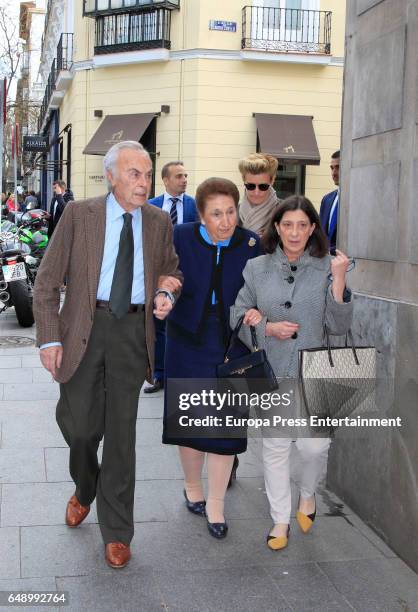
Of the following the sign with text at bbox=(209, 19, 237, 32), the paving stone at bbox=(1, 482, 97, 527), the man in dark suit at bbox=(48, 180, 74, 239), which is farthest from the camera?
the sign with text at bbox=(209, 19, 237, 32)

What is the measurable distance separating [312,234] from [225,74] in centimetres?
1637

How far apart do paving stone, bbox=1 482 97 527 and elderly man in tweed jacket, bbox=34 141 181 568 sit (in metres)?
0.54

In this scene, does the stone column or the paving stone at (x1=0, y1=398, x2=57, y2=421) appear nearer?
the stone column

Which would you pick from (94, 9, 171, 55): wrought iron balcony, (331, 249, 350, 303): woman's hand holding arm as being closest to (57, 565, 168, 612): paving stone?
(331, 249, 350, 303): woman's hand holding arm

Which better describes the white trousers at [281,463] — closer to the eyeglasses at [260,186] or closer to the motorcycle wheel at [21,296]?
the eyeglasses at [260,186]

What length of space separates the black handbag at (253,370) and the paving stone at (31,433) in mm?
2200

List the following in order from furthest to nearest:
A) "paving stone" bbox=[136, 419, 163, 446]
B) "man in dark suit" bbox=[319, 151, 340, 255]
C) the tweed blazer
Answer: "man in dark suit" bbox=[319, 151, 340, 255], "paving stone" bbox=[136, 419, 163, 446], the tweed blazer

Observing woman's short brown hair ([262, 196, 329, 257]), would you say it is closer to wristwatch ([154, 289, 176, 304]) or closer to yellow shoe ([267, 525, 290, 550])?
wristwatch ([154, 289, 176, 304])

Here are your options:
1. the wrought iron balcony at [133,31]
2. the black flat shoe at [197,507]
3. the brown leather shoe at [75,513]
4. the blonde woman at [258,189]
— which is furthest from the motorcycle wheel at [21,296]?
the wrought iron balcony at [133,31]

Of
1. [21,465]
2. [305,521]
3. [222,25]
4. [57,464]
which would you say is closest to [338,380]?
[305,521]

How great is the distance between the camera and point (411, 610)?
3.49 meters

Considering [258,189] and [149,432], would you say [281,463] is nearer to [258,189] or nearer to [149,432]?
[258,189]

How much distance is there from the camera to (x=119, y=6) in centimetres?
2036

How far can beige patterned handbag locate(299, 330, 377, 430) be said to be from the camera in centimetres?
386
